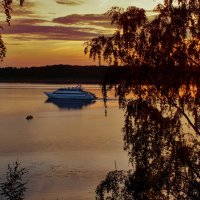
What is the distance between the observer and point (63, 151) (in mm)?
76625

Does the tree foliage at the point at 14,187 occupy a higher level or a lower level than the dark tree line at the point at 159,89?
lower

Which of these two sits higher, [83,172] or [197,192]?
[197,192]

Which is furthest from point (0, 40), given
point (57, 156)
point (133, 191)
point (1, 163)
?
point (57, 156)

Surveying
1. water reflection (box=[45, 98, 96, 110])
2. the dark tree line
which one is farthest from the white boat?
the dark tree line

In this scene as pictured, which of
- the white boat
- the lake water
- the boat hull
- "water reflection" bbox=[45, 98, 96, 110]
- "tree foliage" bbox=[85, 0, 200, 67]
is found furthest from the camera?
the white boat

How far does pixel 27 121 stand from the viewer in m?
123

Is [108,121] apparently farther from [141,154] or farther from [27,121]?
[141,154]

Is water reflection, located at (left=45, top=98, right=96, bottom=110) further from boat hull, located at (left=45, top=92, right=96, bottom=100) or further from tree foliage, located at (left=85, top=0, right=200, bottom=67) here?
tree foliage, located at (left=85, top=0, right=200, bottom=67)

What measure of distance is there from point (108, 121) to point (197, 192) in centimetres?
10788

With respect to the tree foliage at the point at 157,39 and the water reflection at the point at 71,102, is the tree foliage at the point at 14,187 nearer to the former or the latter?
the tree foliage at the point at 157,39

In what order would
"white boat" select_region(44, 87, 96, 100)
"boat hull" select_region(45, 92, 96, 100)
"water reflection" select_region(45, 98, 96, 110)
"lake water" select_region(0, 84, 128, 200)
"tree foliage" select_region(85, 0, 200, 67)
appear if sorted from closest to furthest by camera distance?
"tree foliage" select_region(85, 0, 200, 67) → "lake water" select_region(0, 84, 128, 200) → "water reflection" select_region(45, 98, 96, 110) → "boat hull" select_region(45, 92, 96, 100) → "white boat" select_region(44, 87, 96, 100)

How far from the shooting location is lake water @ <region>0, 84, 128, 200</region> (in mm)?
52062

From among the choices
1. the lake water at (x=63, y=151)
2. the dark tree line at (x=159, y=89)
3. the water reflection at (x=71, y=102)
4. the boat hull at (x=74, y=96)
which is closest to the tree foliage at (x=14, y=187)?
the dark tree line at (x=159, y=89)

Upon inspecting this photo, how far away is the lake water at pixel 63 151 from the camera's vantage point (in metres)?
52.1
